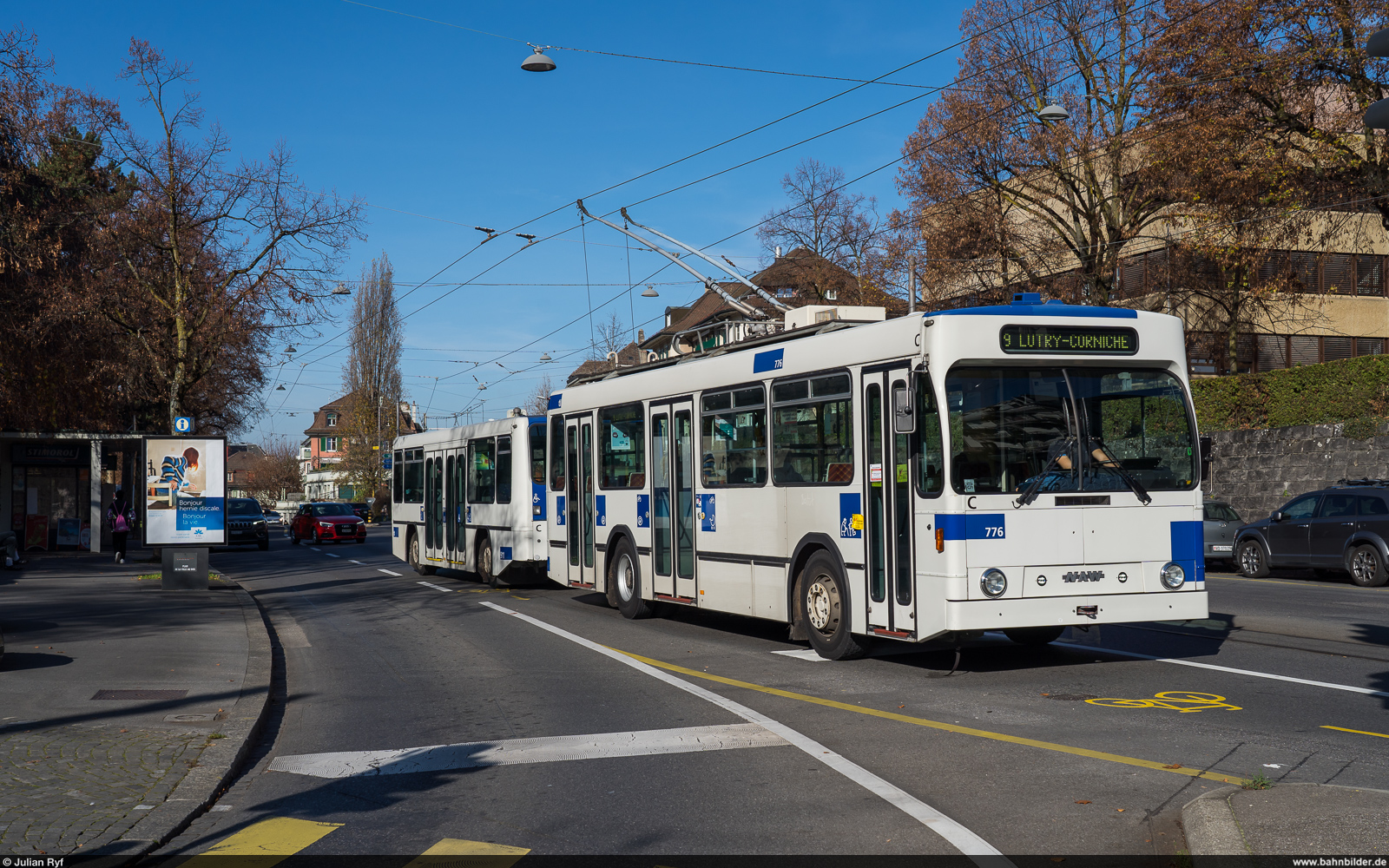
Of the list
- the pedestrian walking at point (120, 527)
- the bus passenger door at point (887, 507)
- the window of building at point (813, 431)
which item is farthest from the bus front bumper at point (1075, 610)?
the pedestrian walking at point (120, 527)

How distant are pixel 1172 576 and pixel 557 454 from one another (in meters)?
10.6

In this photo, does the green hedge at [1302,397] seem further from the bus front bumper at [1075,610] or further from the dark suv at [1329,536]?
the bus front bumper at [1075,610]

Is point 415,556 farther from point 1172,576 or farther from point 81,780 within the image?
point 81,780

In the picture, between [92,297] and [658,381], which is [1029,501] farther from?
[92,297]

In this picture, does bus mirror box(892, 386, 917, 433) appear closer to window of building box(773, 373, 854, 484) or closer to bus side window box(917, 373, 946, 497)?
bus side window box(917, 373, 946, 497)

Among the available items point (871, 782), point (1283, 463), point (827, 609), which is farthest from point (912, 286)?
point (1283, 463)

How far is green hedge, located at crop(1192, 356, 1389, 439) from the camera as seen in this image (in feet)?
91.9

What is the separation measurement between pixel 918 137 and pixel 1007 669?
2543 cm

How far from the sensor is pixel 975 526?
9.95m

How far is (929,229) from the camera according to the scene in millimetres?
34250

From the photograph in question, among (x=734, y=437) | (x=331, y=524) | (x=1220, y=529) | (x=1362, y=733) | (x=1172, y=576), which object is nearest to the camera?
(x=1362, y=733)

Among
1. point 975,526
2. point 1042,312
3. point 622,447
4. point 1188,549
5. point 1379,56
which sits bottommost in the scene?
point 1188,549

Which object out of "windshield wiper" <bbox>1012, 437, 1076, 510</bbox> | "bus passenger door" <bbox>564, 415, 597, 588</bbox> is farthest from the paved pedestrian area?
"bus passenger door" <bbox>564, 415, 597, 588</bbox>

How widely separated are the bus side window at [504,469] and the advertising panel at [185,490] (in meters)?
4.72
